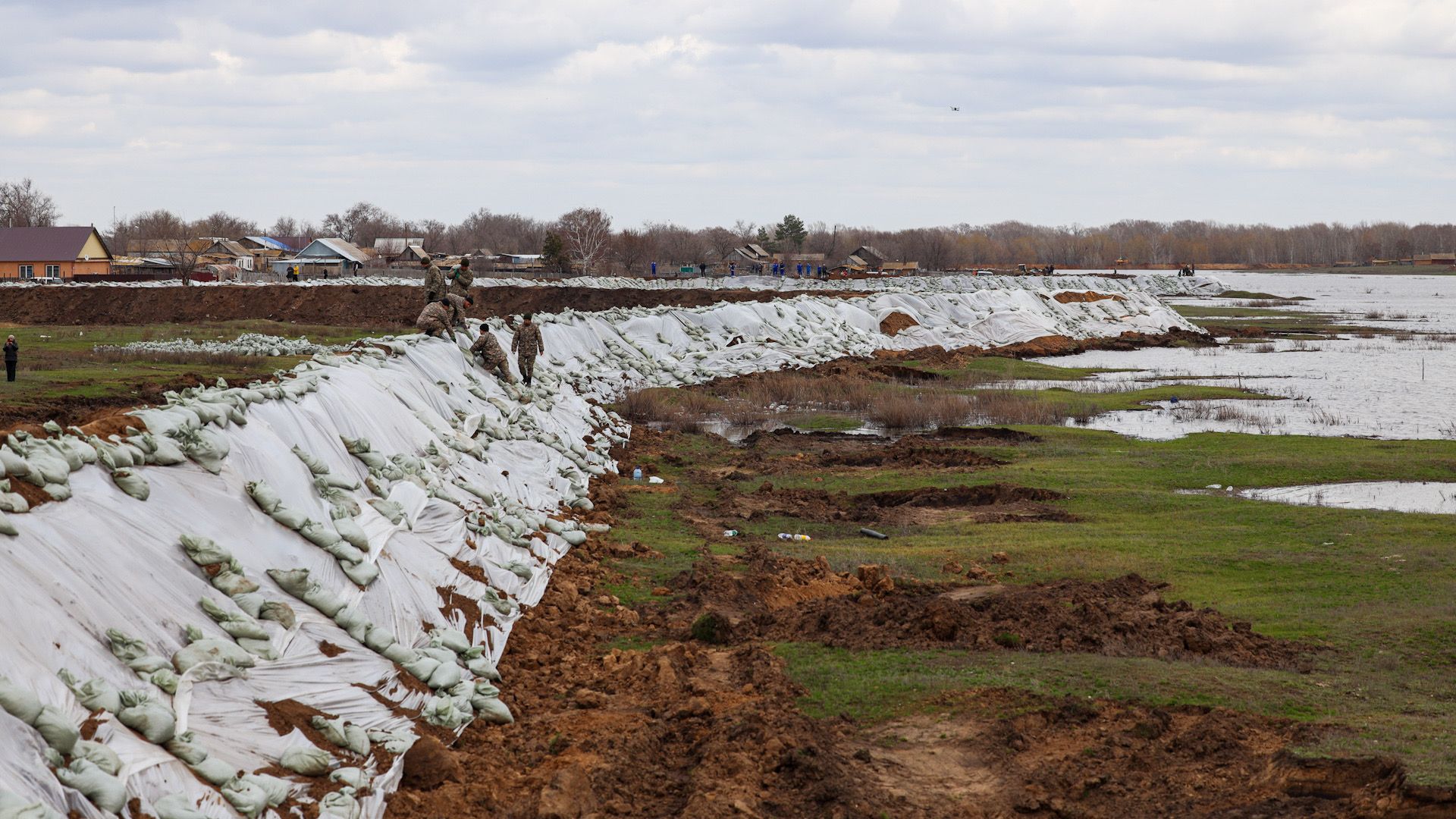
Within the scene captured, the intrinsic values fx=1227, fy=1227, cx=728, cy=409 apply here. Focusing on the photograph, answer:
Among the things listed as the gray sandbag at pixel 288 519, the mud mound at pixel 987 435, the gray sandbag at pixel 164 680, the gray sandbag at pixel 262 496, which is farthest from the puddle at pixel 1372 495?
the gray sandbag at pixel 164 680

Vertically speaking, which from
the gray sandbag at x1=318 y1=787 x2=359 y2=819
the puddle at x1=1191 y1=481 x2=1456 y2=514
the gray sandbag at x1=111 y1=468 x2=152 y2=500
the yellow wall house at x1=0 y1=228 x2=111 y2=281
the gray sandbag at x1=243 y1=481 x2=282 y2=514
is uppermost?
the yellow wall house at x1=0 y1=228 x2=111 y2=281

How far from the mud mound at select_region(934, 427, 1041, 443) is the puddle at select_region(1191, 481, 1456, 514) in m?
5.47

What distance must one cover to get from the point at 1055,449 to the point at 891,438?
3683mm

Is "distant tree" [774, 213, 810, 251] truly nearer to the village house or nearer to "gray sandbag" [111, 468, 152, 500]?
the village house

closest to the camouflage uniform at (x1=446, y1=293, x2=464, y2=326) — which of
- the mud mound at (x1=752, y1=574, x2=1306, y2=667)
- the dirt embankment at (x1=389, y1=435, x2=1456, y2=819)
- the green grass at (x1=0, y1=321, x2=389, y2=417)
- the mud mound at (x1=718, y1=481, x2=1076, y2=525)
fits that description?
the green grass at (x1=0, y1=321, x2=389, y2=417)

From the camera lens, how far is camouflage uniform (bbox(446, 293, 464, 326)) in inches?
770

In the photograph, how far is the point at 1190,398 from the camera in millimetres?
28766

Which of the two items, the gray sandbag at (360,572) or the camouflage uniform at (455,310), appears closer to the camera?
the gray sandbag at (360,572)

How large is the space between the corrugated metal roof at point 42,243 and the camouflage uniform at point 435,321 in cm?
5854

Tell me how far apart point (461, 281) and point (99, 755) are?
50.6 ft

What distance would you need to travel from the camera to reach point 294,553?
8.47 m

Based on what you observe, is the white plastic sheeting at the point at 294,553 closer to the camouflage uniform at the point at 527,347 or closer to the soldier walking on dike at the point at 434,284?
the camouflage uniform at the point at 527,347

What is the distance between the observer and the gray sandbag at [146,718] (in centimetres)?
596

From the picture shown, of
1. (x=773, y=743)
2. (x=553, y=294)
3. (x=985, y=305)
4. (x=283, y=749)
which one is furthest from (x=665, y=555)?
(x=553, y=294)
